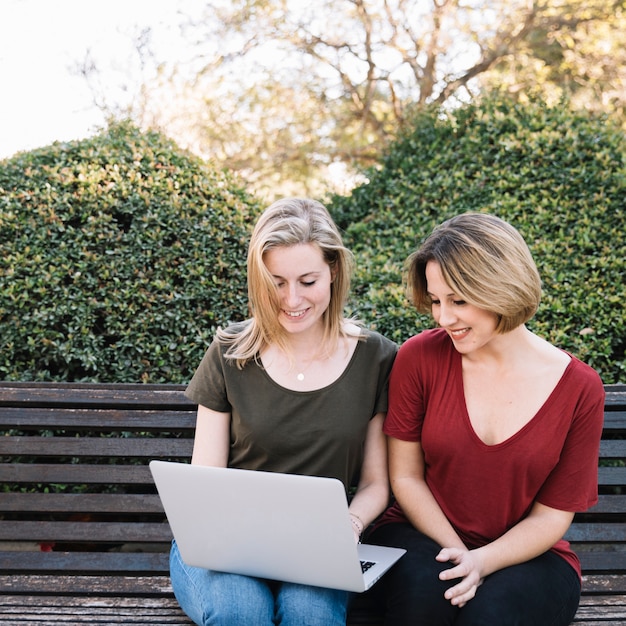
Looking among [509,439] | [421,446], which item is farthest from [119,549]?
[509,439]

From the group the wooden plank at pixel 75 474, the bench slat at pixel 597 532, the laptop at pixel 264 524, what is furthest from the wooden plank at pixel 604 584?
the wooden plank at pixel 75 474

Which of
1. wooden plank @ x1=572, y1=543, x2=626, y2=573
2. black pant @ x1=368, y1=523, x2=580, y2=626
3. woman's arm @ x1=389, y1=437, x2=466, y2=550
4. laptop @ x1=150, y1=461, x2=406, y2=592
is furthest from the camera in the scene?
wooden plank @ x1=572, y1=543, x2=626, y2=573

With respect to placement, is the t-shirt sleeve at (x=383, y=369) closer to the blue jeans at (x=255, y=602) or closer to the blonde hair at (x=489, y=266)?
the blonde hair at (x=489, y=266)

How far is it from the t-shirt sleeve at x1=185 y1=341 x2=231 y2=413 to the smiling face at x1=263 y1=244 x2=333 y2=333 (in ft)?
0.81

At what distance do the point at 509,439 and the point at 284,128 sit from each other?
7670 mm

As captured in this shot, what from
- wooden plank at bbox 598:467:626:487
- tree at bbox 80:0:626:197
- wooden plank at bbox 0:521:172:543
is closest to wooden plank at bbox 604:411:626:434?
wooden plank at bbox 598:467:626:487

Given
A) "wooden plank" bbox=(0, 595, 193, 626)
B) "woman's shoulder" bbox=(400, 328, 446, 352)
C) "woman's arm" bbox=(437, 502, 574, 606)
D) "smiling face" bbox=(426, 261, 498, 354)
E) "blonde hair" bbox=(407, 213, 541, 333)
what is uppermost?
"blonde hair" bbox=(407, 213, 541, 333)

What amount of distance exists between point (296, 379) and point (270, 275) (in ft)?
1.11

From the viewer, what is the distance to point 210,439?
227 cm

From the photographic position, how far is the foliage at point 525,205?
3.41m

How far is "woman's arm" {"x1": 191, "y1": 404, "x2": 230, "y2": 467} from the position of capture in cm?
226

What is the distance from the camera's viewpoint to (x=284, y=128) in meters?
9.23

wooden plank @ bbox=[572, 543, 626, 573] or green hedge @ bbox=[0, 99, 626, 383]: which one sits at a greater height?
green hedge @ bbox=[0, 99, 626, 383]

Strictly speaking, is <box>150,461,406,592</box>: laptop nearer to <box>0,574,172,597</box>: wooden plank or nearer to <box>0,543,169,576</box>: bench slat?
<box>0,574,172,597</box>: wooden plank
